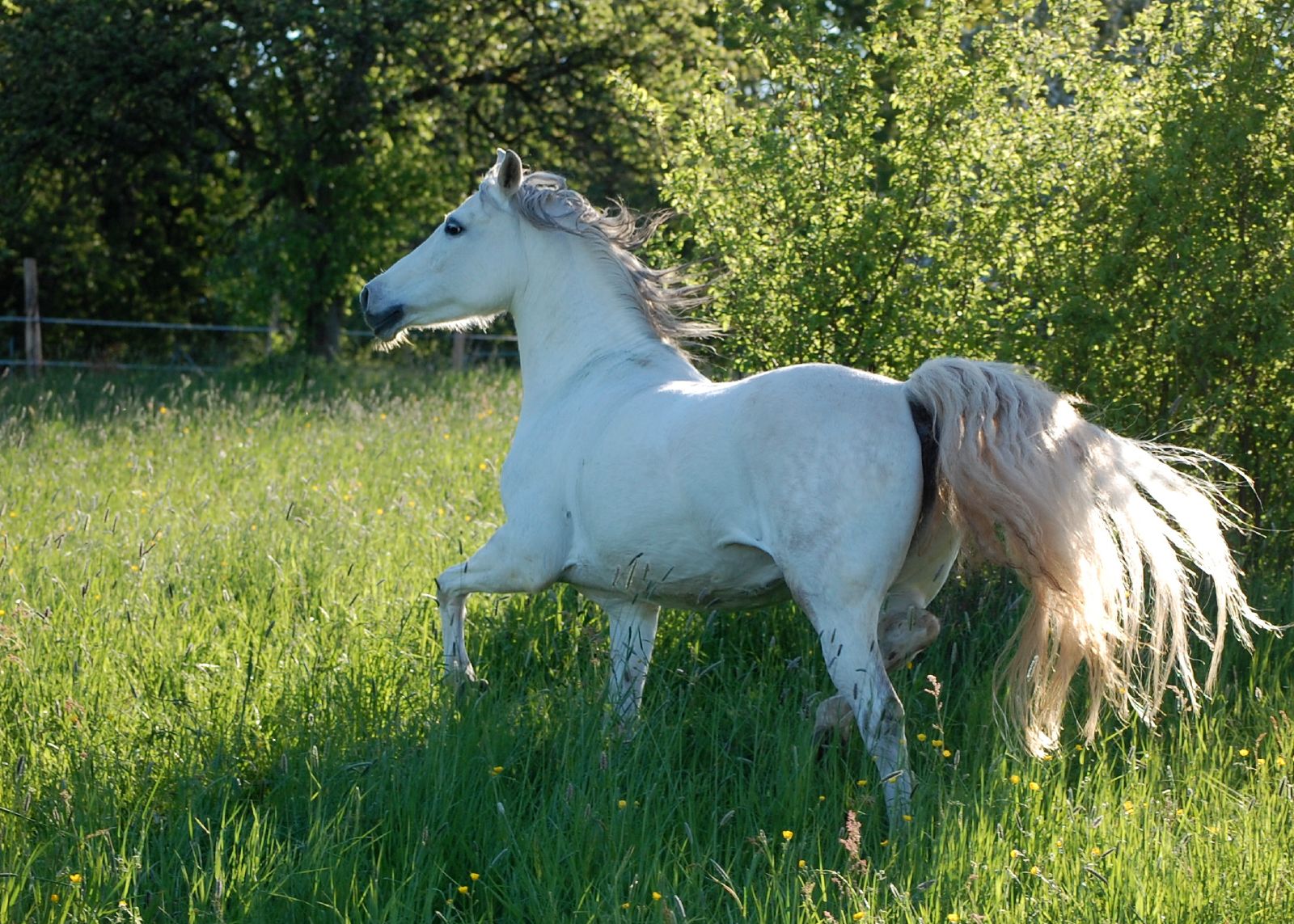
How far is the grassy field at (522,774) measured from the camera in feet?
10.0

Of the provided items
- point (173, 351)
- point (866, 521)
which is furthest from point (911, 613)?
point (173, 351)

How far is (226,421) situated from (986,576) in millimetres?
7442

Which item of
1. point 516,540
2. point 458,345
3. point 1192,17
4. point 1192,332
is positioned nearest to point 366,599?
point 516,540

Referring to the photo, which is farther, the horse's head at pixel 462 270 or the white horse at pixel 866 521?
the horse's head at pixel 462 270

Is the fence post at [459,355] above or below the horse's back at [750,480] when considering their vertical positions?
below

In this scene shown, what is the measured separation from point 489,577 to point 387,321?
1.29 metres

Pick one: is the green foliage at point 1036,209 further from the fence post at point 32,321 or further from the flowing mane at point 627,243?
the fence post at point 32,321

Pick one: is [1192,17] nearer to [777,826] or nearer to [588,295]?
[588,295]

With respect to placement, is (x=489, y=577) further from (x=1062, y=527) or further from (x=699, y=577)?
(x=1062, y=527)

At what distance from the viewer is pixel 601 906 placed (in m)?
3.05

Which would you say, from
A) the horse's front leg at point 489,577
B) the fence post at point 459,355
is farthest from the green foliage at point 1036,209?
the fence post at point 459,355

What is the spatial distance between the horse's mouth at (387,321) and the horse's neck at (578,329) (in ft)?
1.66

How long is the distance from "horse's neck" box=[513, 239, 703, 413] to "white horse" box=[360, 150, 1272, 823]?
164 mm

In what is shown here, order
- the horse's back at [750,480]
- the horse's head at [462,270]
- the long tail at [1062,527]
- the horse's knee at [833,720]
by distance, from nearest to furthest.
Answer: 1. the long tail at [1062,527]
2. the horse's back at [750,480]
3. the horse's knee at [833,720]
4. the horse's head at [462,270]
